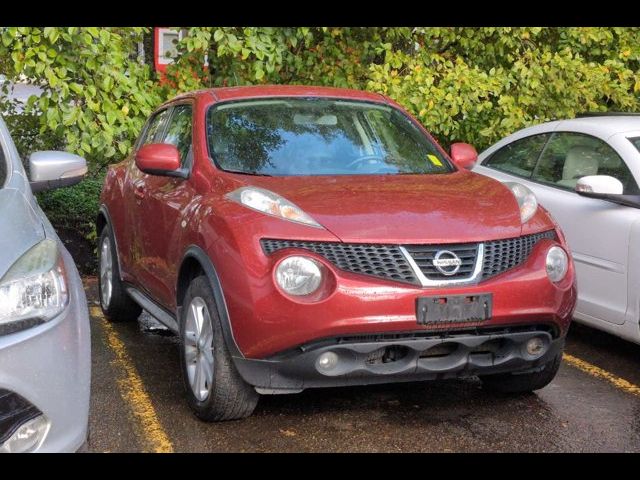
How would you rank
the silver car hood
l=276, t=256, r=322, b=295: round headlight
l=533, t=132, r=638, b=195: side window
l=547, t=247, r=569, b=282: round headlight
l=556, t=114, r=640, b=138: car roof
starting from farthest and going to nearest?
l=556, t=114, r=640, b=138: car roof, l=533, t=132, r=638, b=195: side window, l=547, t=247, r=569, b=282: round headlight, l=276, t=256, r=322, b=295: round headlight, the silver car hood

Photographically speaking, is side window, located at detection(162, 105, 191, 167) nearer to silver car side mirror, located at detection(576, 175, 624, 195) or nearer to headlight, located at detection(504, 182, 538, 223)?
headlight, located at detection(504, 182, 538, 223)

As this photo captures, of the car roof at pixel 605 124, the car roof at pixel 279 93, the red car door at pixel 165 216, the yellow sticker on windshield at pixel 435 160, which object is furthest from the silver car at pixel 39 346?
the car roof at pixel 605 124

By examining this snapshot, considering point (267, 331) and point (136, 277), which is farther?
point (136, 277)

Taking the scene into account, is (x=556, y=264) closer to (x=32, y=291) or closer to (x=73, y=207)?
(x=32, y=291)

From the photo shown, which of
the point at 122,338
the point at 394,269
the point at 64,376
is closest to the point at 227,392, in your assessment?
the point at 394,269

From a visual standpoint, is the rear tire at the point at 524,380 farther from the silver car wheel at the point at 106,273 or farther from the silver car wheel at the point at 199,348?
the silver car wheel at the point at 106,273

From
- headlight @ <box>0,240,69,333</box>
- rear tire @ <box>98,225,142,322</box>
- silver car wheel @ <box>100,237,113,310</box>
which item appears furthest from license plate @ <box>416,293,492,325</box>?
silver car wheel @ <box>100,237,113,310</box>

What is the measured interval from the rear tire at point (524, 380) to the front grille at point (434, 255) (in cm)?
79

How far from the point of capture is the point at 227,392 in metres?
4.32

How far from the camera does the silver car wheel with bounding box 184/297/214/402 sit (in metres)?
4.45

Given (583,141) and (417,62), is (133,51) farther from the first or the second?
(583,141)

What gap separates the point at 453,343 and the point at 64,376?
1.81 metres

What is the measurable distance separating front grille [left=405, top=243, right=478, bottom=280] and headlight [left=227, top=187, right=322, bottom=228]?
0.44 metres

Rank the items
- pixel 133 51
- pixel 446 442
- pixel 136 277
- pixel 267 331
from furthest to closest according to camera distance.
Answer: pixel 133 51, pixel 136 277, pixel 446 442, pixel 267 331
